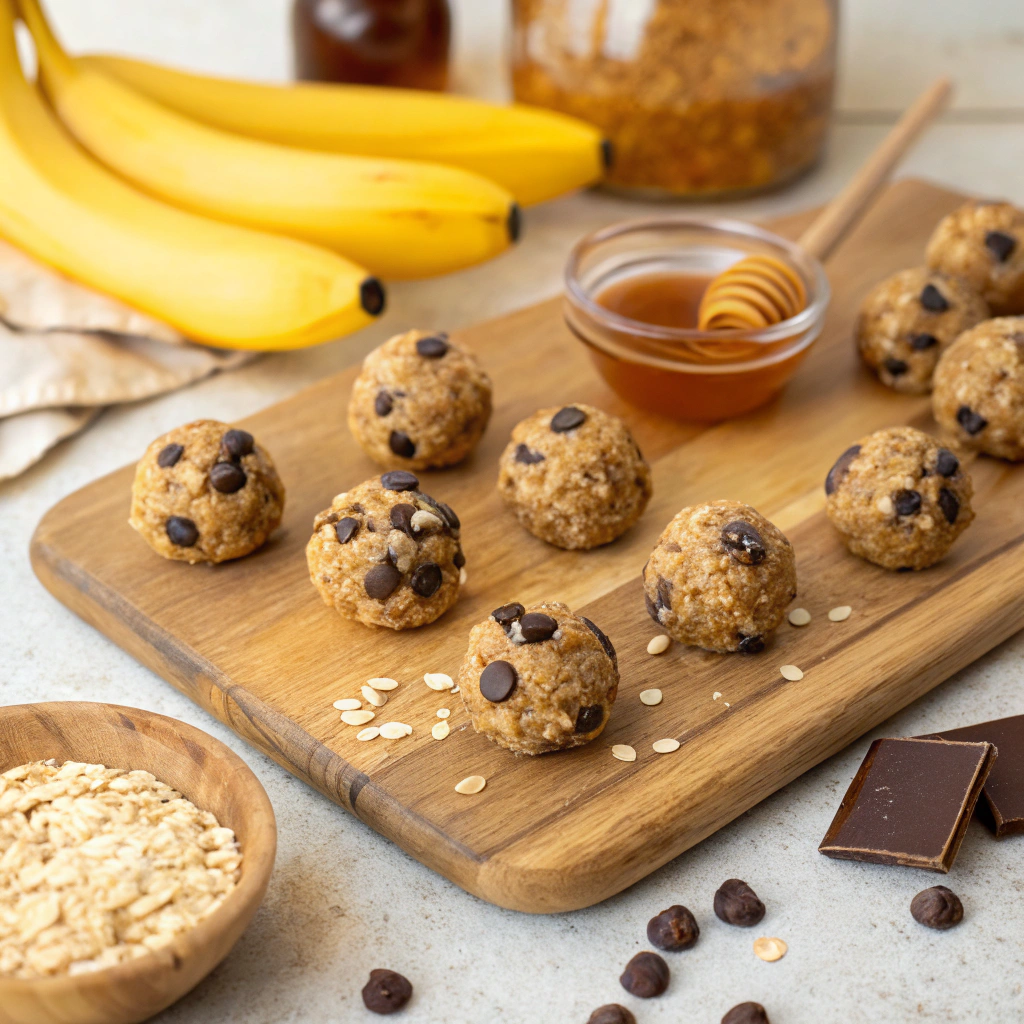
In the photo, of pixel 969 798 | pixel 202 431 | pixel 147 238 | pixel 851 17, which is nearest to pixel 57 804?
pixel 202 431

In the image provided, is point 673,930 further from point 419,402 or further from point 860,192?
point 860,192

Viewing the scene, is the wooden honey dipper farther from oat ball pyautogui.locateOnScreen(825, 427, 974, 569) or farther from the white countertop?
the white countertop

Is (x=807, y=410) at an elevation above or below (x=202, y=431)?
below

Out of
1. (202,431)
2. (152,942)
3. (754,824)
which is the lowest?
(754,824)

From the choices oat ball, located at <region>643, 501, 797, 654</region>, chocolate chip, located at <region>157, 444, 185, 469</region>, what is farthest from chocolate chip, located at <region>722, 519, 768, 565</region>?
chocolate chip, located at <region>157, 444, 185, 469</region>

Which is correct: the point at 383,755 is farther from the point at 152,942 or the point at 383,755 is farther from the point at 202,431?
the point at 202,431

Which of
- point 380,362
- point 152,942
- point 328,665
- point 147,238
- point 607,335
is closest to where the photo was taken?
point 152,942

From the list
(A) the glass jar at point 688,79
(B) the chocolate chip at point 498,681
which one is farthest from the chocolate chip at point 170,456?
(A) the glass jar at point 688,79

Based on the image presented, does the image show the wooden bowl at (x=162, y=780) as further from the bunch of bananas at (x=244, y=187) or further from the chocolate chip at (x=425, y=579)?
the bunch of bananas at (x=244, y=187)
